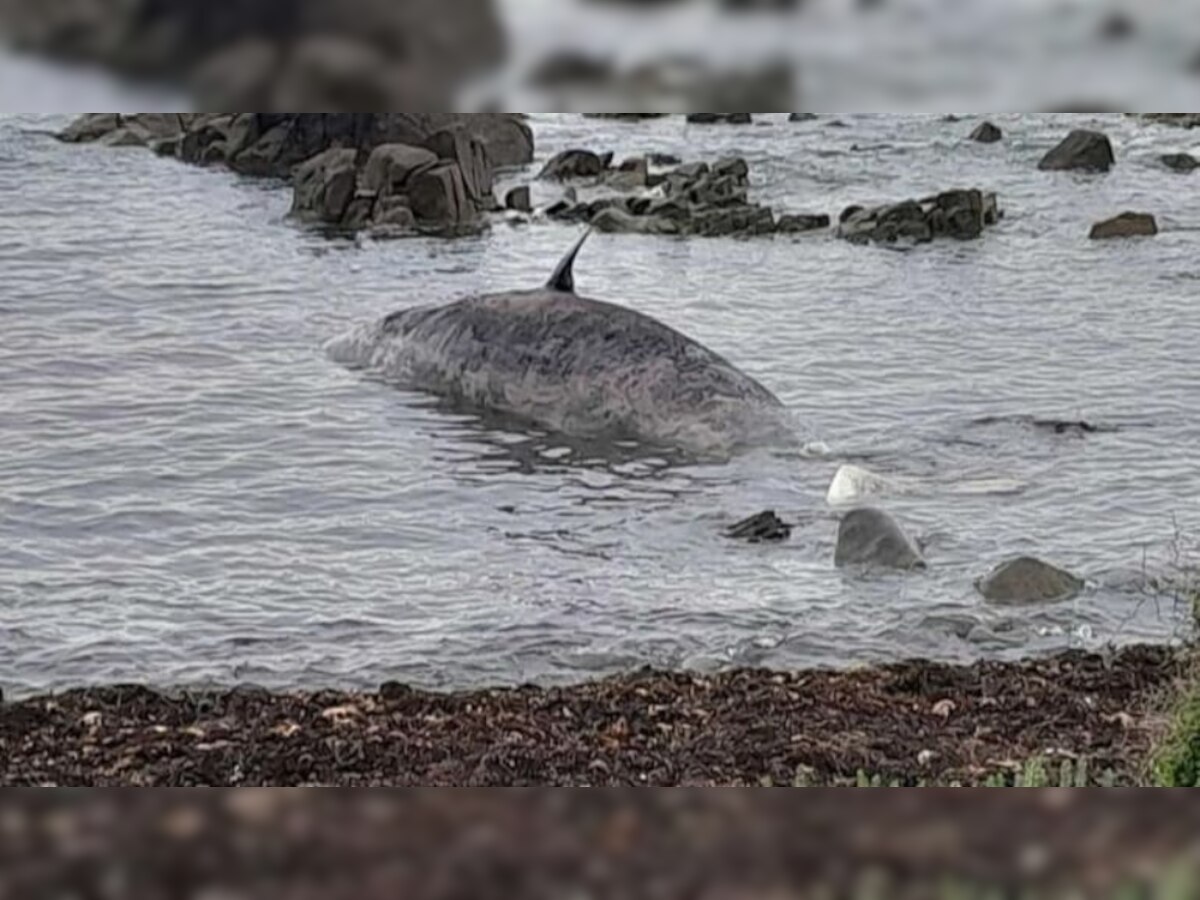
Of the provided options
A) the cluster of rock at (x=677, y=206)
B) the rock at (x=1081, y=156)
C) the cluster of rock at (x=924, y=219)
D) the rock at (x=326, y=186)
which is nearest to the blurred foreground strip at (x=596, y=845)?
the rock at (x=326, y=186)

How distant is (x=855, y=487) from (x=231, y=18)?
8.15 feet

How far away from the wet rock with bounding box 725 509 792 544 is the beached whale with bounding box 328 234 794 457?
1.08 ft

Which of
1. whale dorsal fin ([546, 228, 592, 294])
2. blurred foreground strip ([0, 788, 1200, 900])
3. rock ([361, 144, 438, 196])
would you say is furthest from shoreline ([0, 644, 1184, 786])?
blurred foreground strip ([0, 788, 1200, 900])

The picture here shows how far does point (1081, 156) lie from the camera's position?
8.32 ft

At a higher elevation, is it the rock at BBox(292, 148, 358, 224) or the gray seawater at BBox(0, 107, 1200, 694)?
the rock at BBox(292, 148, 358, 224)

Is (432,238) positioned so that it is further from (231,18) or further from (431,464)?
(231,18)

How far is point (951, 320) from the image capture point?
119 inches

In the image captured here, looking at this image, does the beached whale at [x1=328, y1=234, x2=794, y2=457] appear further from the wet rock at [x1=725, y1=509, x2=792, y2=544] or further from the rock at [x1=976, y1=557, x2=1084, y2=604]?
the rock at [x1=976, y1=557, x2=1084, y2=604]

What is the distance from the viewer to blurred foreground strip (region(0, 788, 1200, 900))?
574mm

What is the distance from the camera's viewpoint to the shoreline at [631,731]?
1.87 m

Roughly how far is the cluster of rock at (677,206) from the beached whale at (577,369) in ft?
0.37

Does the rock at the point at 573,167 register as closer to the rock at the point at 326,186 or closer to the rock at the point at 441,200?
the rock at the point at 441,200

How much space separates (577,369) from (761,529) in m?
0.96

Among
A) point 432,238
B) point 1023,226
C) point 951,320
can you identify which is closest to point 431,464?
point 432,238
